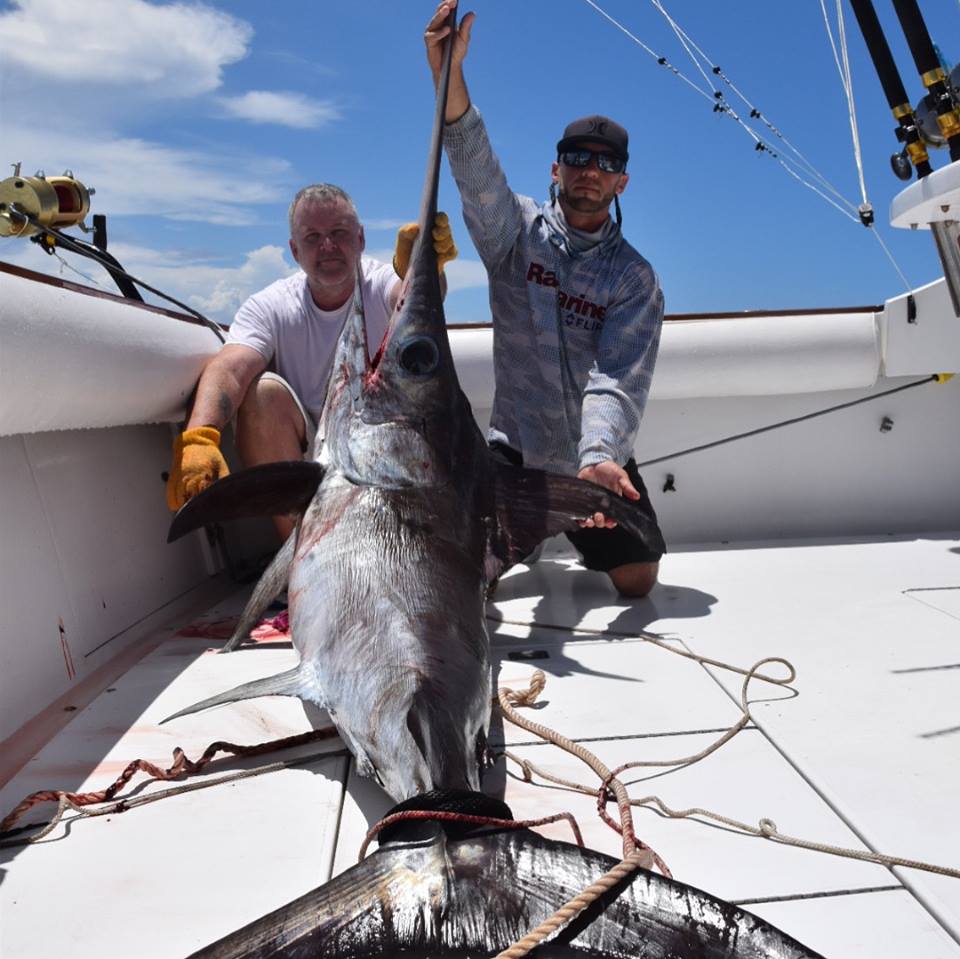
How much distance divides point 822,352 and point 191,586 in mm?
2870

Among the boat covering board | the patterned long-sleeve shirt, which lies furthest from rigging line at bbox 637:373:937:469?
the boat covering board

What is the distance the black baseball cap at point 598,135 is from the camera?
10.6 ft

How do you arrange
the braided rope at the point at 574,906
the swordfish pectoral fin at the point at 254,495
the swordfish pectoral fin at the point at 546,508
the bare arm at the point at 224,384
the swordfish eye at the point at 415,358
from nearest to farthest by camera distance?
the braided rope at the point at 574,906, the swordfish pectoral fin at the point at 254,495, the swordfish eye at the point at 415,358, the swordfish pectoral fin at the point at 546,508, the bare arm at the point at 224,384

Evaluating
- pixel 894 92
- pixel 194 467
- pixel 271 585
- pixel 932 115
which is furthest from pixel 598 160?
A: pixel 271 585

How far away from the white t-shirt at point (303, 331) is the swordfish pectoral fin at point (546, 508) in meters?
1.20

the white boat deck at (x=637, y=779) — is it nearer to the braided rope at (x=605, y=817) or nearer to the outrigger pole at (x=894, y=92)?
the braided rope at (x=605, y=817)

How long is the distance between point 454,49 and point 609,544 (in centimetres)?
175

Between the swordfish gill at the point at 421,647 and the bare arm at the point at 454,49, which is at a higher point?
the bare arm at the point at 454,49

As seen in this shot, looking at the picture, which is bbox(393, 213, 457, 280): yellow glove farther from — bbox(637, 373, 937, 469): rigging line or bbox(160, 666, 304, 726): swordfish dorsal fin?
bbox(160, 666, 304, 726): swordfish dorsal fin

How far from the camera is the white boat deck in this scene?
1336 mm

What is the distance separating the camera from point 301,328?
345cm

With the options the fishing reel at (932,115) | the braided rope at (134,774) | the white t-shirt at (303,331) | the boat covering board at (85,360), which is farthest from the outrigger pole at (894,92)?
the braided rope at (134,774)

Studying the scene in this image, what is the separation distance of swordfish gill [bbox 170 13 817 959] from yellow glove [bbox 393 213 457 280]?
2.12ft

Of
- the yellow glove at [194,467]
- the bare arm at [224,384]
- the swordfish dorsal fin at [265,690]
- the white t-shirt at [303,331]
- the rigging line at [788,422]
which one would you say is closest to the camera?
the swordfish dorsal fin at [265,690]
